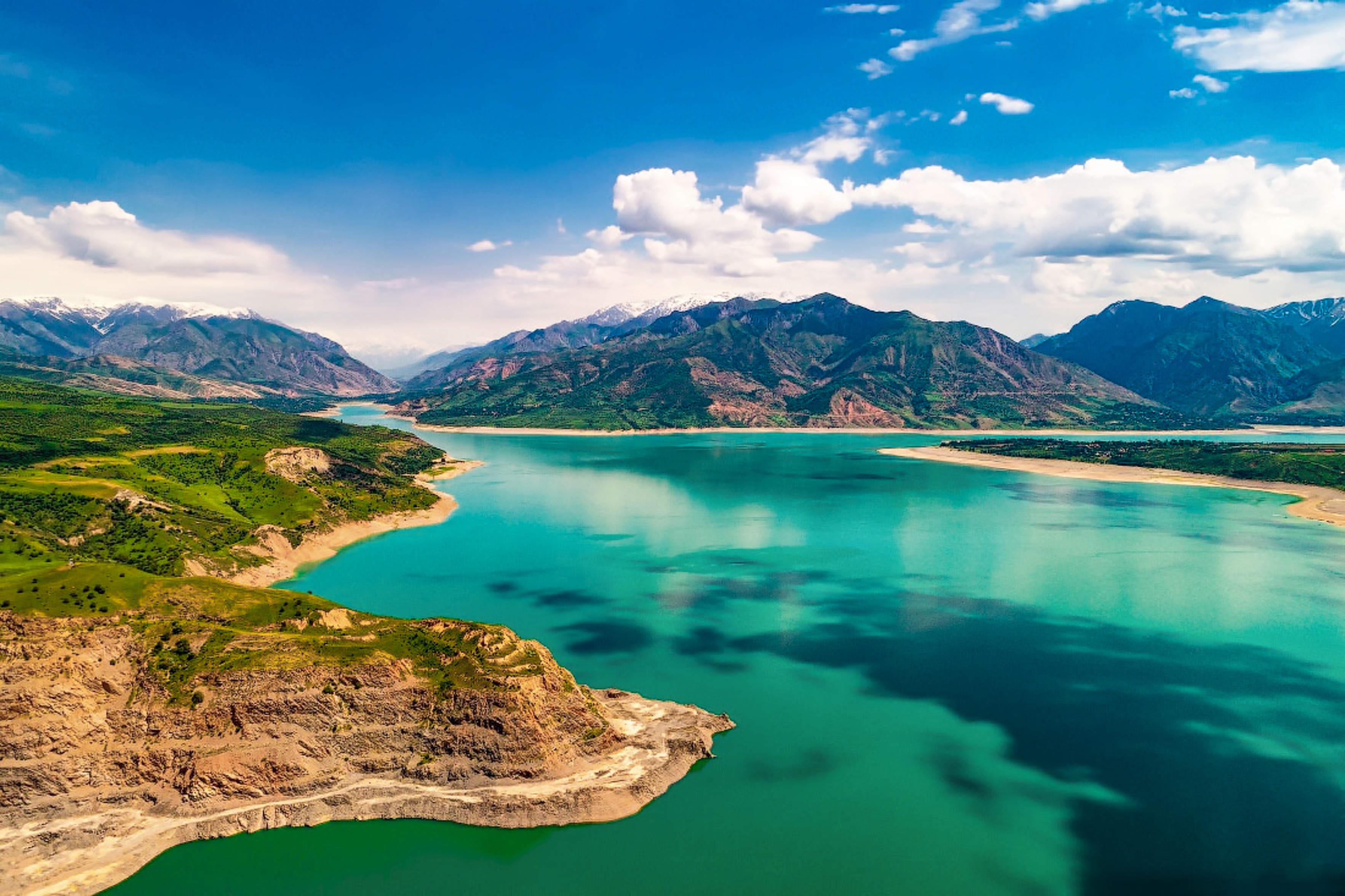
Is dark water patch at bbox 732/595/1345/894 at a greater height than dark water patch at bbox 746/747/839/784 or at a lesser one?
greater

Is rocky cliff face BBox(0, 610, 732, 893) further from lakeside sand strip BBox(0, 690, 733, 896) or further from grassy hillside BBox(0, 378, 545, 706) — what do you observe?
grassy hillside BBox(0, 378, 545, 706)

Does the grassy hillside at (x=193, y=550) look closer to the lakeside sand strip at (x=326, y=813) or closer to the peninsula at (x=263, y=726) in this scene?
the peninsula at (x=263, y=726)

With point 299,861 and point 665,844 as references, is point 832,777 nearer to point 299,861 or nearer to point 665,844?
point 665,844

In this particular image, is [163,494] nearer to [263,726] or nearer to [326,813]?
[263,726]

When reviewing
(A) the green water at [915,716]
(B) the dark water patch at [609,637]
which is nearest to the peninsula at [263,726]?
(A) the green water at [915,716]

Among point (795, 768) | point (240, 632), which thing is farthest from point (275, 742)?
point (795, 768)

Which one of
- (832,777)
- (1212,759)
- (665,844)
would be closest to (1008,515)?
(1212,759)

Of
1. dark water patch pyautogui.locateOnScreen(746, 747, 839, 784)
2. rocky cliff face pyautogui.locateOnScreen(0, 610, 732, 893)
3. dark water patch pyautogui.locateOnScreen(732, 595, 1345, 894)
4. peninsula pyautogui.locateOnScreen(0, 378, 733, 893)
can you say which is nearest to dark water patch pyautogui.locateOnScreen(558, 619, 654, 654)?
dark water patch pyautogui.locateOnScreen(732, 595, 1345, 894)
